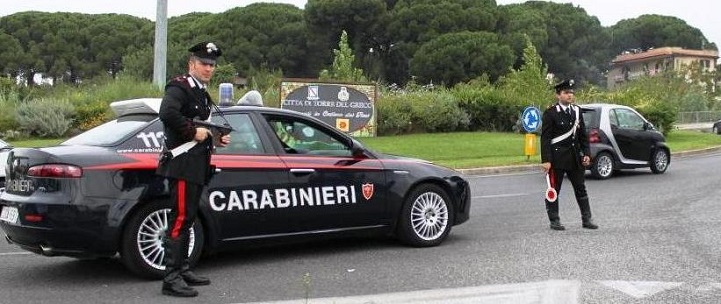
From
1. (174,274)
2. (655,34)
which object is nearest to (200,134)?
(174,274)

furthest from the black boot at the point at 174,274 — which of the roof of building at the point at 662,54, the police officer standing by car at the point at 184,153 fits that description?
the roof of building at the point at 662,54

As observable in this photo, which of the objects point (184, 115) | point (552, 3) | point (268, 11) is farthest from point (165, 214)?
point (552, 3)

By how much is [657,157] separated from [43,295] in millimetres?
14351

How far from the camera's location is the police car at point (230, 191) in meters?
5.93

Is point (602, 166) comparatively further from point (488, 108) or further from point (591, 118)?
point (488, 108)

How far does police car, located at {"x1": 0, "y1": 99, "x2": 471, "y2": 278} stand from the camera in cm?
593

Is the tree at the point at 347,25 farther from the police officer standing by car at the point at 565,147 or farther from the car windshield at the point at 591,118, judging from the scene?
the police officer standing by car at the point at 565,147

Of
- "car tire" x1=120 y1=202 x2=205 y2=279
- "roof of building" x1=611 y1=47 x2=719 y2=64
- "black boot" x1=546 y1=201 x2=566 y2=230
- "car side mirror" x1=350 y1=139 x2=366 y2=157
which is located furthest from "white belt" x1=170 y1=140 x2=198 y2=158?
"roof of building" x1=611 y1=47 x2=719 y2=64

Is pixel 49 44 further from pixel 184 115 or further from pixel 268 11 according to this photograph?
pixel 184 115

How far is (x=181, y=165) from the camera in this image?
5.55 metres

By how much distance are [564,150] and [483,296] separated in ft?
11.7

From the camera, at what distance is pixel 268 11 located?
78.3m

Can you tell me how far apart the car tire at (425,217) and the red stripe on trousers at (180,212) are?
2.55 metres

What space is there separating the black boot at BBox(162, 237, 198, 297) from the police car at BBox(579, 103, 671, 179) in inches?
467
